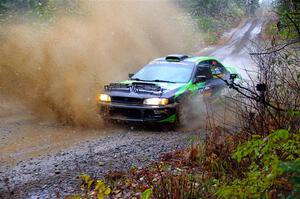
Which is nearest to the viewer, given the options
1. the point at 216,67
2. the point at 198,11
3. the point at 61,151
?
the point at 61,151

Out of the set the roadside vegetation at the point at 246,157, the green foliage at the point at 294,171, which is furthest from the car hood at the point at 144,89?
the green foliage at the point at 294,171

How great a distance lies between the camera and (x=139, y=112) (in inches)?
378

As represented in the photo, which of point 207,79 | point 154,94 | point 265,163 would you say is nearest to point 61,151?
point 154,94

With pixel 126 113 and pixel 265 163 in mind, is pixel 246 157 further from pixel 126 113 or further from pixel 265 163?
pixel 126 113

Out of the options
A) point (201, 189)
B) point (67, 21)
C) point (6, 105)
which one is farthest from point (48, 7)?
point (201, 189)

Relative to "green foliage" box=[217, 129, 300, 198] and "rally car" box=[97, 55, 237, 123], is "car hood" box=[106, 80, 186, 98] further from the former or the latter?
"green foliage" box=[217, 129, 300, 198]

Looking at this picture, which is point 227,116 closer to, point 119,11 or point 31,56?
point 31,56

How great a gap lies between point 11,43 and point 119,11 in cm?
1000

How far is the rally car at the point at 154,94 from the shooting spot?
31.4 feet

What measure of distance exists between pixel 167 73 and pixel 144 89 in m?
1.28

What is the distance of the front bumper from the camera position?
954 cm

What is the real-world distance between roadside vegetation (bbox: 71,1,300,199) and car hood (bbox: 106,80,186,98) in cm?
257

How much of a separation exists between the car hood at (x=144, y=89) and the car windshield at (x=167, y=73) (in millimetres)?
383

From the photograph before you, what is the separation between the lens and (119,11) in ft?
76.6
